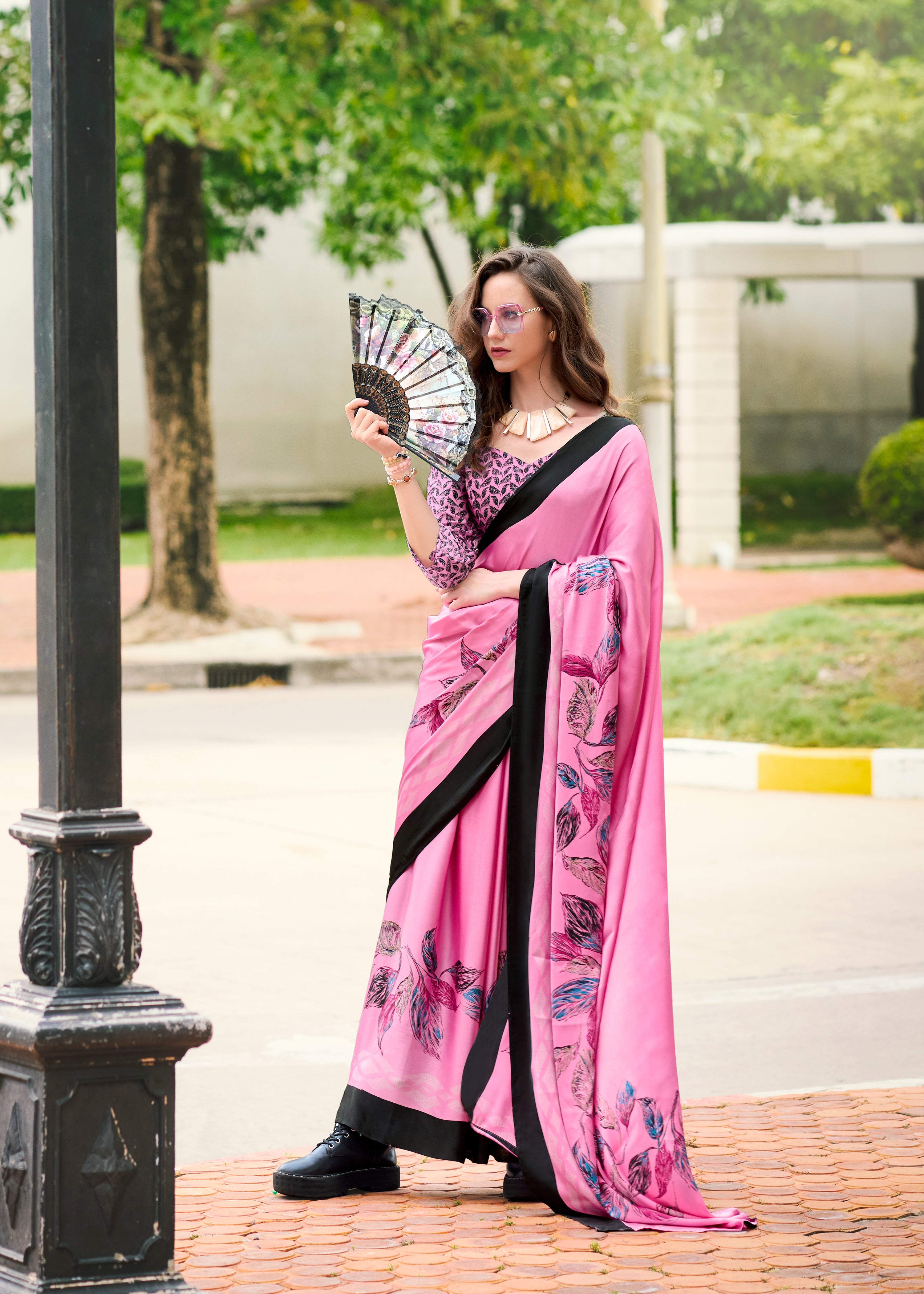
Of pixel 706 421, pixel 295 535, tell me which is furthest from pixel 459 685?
pixel 295 535

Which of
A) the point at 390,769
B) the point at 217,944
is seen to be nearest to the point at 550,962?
the point at 217,944

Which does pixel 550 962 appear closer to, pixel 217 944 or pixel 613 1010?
pixel 613 1010

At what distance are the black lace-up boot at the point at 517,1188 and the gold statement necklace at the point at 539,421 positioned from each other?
1.47m

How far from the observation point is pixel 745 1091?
5.06 metres

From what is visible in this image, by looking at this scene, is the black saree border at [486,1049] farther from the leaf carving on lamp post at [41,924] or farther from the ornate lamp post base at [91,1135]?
the leaf carving on lamp post at [41,924]

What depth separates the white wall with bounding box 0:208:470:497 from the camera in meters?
29.5

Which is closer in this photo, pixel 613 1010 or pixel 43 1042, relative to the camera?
pixel 43 1042

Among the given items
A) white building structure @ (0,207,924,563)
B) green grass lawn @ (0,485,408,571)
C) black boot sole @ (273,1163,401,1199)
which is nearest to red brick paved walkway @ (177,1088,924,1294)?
black boot sole @ (273,1163,401,1199)

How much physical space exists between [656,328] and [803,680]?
22.5ft

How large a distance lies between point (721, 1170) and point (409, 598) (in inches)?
708

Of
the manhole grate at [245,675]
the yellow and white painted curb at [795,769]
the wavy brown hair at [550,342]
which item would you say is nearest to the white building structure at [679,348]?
the manhole grate at [245,675]

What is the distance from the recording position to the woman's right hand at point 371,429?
3.97m

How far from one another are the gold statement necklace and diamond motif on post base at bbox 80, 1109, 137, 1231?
5.51 ft

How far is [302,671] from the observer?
50.9ft
